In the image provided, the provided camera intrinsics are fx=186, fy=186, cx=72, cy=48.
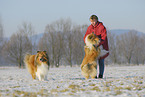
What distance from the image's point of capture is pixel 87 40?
691cm

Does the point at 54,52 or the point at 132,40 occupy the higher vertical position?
the point at 132,40

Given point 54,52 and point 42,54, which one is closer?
point 42,54

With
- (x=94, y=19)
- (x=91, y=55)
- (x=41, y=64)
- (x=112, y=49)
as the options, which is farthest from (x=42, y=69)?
(x=112, y=49)

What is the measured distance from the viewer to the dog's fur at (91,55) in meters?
6.87

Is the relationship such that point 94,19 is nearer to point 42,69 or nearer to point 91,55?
point 91,55

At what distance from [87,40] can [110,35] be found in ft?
129

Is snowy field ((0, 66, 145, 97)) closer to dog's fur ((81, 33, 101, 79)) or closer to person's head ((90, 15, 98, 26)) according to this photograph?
dog's fur ((81, 33, 101, 79))

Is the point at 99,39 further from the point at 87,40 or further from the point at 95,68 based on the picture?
the point at 95,68

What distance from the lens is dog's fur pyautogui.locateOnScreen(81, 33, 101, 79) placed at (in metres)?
6.87

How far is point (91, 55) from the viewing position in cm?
696

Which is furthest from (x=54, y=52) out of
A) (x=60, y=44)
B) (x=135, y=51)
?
(x=135, y=51)

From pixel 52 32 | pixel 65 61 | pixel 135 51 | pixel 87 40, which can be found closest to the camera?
pixel 87 40

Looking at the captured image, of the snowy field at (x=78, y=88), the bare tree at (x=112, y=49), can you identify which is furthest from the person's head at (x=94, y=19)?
the bare tree at (x=112, y=49)

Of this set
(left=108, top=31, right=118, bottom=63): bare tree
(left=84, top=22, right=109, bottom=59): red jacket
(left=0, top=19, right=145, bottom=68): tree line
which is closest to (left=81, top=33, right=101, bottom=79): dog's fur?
(left=84, top=22, right=109, bottom=59): red jacket
